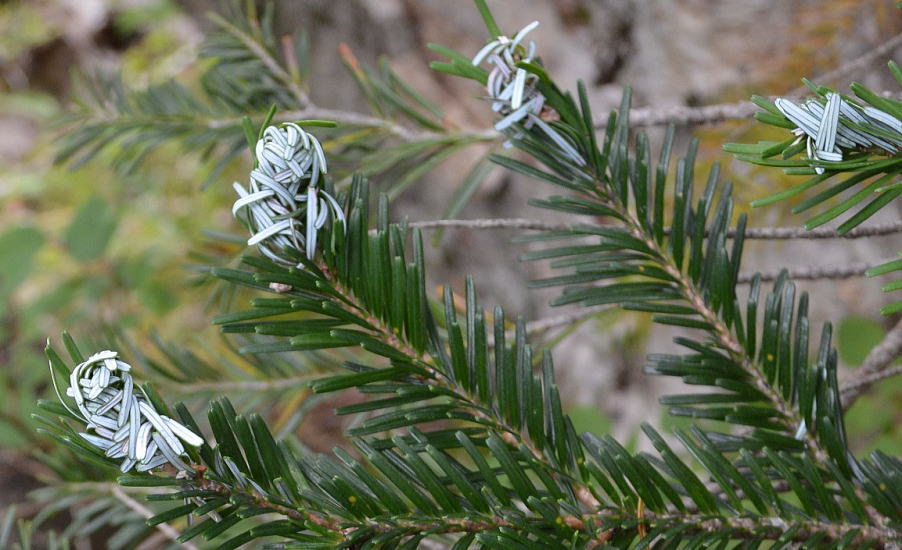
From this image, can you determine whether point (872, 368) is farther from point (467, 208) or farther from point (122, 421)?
point (467, 208)

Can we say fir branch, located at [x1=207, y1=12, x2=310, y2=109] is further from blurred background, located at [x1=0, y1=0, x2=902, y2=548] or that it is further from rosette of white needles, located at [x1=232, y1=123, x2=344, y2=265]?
rosette of white needles, located at [x1=232, y1=123, x2=344, y2=265]

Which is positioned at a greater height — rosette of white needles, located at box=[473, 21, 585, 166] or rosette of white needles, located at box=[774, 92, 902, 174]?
rosette of white needles, located at box=[473, 21, 585, 166]

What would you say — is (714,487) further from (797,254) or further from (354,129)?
(797,254)

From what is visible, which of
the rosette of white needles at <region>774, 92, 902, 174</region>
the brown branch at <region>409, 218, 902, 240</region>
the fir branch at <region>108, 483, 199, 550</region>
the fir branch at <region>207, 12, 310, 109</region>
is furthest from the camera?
the fir branch at <region>207, 12, 310, 109</region>

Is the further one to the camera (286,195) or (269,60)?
(269,60)

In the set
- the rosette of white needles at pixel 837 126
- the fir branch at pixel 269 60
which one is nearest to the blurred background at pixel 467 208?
the fir branch at pixel 269 60

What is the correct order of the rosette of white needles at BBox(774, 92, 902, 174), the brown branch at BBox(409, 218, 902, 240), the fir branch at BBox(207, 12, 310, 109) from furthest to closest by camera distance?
the fir branch at BBox(207, 12, 310, 109)
the brown branch at BBox(409, 218, 902, 240)
the rosette of white needles at BBox(774, 92, 902, 174)

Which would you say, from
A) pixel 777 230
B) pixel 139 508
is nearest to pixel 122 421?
pixel 139 508

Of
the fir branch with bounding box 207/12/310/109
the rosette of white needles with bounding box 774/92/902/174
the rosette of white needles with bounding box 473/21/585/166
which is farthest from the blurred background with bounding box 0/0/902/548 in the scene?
the rosette of white needles with bounding box 774/92/902/174
